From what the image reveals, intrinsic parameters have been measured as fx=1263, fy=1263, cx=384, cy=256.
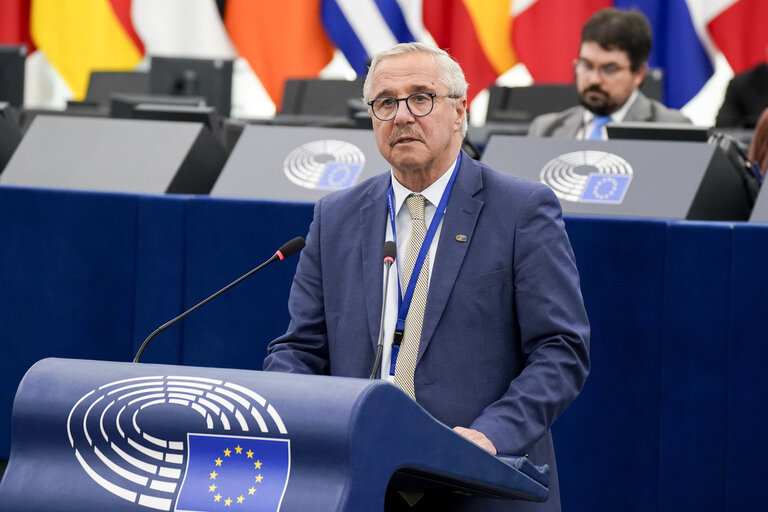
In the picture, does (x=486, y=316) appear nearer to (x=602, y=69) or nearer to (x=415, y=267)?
(x=415, y=267)

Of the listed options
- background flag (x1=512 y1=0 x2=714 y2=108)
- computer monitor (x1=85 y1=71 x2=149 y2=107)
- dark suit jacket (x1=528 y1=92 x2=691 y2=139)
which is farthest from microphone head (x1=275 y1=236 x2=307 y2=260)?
background flag (x1=512 y1=0 x2=714 y2=108)

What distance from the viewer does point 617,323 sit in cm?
331

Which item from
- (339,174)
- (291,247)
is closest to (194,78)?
(339,174)

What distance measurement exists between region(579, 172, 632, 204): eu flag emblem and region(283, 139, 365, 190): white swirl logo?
0.73 m

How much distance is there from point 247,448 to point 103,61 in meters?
7.87

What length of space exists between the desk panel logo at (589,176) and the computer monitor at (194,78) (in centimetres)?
328

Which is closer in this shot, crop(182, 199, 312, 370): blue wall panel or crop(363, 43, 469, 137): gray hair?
crop(363, 43, 469, 137): gray hair

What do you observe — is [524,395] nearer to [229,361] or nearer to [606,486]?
[606,486]

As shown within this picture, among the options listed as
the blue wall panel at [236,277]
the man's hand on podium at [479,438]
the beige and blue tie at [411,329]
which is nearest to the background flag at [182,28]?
the blue wall panel at [236,277]

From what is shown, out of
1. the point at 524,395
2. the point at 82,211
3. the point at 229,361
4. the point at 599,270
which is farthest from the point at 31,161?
the point at 524,395

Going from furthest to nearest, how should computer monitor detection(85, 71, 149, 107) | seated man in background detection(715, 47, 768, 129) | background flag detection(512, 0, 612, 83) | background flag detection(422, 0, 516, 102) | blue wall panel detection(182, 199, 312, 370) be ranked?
1. background flag detection(422, 0, 516, 102)
2. background flag detection(512, 0, 612, 83)
3. computer monitor detection(85, 71, 149, 107)
4. seated man in background detection(715, 47, 768, 129)
5. blue wall panel detection(182, 199, 312, 370)

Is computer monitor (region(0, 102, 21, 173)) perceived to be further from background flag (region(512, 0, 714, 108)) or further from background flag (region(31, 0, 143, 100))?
background flag (region(31, 0, 143, 100))

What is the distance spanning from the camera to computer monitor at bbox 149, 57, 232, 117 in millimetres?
6621

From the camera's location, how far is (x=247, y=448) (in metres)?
1.70
